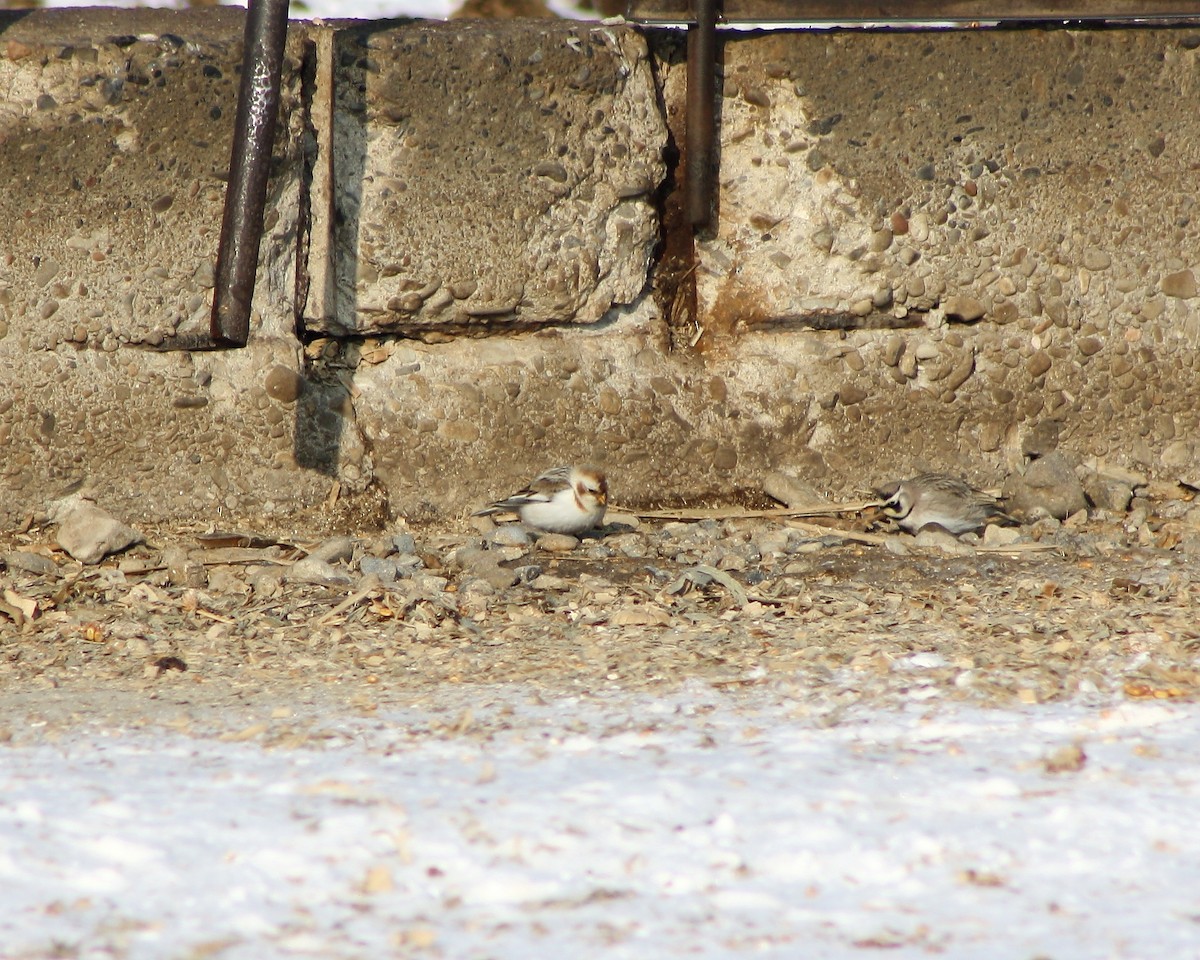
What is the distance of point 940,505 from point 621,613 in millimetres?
1323

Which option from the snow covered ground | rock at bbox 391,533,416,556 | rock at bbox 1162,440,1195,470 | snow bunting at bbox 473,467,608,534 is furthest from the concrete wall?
the snow covered ground

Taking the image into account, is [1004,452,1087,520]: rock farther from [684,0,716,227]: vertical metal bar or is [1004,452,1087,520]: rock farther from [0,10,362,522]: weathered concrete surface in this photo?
[0,10,362,522]: weathered concrete surface

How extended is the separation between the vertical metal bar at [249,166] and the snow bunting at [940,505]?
1.94 meters

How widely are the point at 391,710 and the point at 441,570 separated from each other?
47.3 inches

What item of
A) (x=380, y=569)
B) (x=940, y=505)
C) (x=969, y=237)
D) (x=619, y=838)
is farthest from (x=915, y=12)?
(x=619, y=838)

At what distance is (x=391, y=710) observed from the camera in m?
2.70

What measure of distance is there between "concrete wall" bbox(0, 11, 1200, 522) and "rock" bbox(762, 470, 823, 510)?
0.05m

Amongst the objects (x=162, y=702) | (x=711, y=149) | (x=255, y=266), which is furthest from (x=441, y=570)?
(x=711, y=149)

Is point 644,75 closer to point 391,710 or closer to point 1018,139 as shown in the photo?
point 1018,139

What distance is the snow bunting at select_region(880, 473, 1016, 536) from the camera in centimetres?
423

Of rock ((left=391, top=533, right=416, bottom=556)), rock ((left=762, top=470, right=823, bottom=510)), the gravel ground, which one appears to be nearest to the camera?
the gravel ground

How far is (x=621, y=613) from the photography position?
3.39m

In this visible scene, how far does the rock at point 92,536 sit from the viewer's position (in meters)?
3.90

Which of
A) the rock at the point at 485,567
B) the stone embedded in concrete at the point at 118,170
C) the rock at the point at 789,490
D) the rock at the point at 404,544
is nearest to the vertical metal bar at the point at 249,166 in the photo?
the stone embedded in concrete at the point at 118,170
